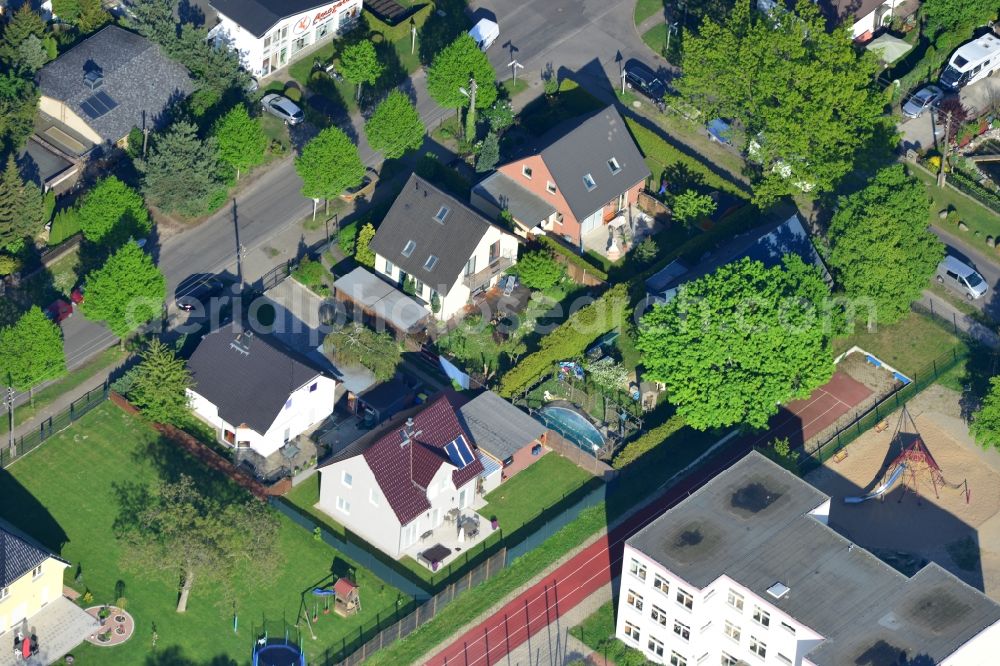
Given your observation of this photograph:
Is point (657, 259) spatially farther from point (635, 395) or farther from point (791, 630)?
point (791, 630)

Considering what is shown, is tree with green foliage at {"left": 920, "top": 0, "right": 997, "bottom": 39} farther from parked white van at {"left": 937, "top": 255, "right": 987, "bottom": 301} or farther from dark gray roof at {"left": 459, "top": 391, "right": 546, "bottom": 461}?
dark gray roof at {"left": 459, "top": 391, "right": 546, "bottom": 461}

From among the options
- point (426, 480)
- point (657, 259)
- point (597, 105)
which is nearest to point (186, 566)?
point (426, 480)

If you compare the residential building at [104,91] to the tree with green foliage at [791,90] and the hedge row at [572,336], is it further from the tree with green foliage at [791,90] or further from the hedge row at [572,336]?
the tree with green foliage at [791,90]

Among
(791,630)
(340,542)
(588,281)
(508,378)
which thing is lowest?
(791,630)

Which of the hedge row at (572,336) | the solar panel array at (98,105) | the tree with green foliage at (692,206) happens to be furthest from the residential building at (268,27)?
→ the hedge row at (572,336)

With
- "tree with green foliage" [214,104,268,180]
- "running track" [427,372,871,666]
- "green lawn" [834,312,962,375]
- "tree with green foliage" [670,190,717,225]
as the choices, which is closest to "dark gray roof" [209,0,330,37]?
"tree with green foliage" [214,104,268,180]

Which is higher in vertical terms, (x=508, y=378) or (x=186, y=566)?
(x=508, y=378)
